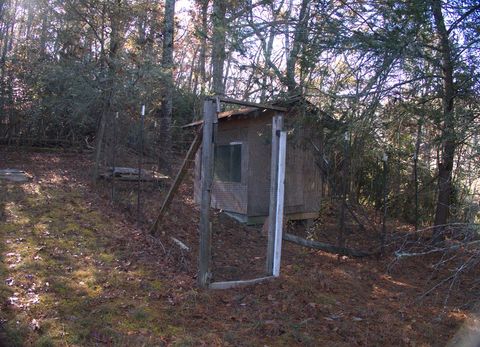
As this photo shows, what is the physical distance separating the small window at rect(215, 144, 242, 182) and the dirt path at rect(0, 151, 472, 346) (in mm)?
2615

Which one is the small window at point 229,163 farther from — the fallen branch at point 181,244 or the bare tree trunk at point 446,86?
the bare tree trunk at point 446,86

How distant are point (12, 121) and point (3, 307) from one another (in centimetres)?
1166

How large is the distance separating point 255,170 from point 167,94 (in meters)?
4.39

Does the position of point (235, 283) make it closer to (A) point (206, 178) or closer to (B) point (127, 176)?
(A) point (206, 178)

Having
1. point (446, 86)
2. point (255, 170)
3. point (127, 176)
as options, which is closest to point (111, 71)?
point (127, 176)

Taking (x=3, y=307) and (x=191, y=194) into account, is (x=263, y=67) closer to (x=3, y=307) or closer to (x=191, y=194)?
(x=191, y=194)

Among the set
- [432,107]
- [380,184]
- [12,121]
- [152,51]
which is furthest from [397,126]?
[12,121]

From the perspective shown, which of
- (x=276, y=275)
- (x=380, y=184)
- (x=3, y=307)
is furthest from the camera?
(x=380, y=184)

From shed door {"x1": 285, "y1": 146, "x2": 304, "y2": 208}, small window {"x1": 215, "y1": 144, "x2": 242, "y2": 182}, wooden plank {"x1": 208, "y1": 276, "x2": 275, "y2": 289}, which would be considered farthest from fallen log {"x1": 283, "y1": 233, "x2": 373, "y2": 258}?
wooden plank {"x1": 208, "y1": 276, "x2": 275, "y2": 289}

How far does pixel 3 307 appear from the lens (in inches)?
171

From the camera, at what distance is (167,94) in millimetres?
12844

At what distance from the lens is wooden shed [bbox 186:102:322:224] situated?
32.5ft

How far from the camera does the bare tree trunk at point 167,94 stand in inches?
480

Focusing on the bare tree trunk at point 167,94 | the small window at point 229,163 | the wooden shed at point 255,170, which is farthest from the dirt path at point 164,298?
the bare tree trunk at point 167,94
